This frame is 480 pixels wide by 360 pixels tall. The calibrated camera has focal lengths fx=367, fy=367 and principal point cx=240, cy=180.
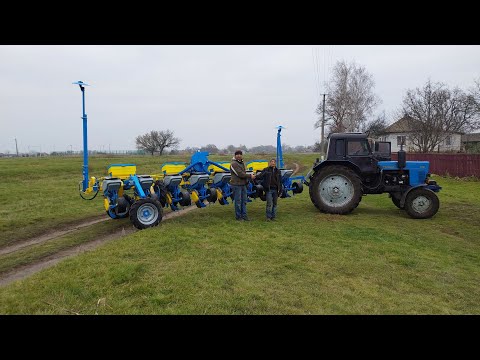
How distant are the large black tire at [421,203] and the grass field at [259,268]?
290 mm

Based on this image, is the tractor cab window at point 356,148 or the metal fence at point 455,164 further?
the metal fence at point 455,164

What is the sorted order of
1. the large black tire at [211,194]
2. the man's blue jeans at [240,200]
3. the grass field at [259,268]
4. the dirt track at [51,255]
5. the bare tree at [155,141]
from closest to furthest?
the grass field at [259,268] < the dirt track at [51,255] < the man's blue jeans at [240,200] < the large black tire at [211,194] < the bare tree at [155,141]

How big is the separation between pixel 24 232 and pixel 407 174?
9964mm

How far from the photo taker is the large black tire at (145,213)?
26.6ft

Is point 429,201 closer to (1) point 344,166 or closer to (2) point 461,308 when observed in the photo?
(1) point 344,166

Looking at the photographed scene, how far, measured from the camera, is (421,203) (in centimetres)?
993

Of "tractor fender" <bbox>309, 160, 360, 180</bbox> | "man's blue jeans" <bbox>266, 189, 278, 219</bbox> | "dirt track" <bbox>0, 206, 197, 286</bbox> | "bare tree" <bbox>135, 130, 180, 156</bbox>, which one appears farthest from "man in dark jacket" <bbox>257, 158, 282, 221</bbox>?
"bare tree" <bbox>135, 130, 180, 156</bbox>

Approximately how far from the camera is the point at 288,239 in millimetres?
7168

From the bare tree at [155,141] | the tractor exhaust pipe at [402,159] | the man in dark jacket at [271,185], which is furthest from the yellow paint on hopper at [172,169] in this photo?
the bare tree at [155,141]

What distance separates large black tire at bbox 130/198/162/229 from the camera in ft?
26.6

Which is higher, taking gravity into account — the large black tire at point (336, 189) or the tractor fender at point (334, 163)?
the tractor fender at point (334, 163)

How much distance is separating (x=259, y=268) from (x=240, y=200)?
12.7 ft

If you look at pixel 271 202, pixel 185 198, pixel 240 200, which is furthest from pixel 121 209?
pixel 271 202

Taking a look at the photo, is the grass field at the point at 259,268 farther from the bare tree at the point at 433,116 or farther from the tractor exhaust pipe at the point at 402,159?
the bare tree at the point at 433,116
